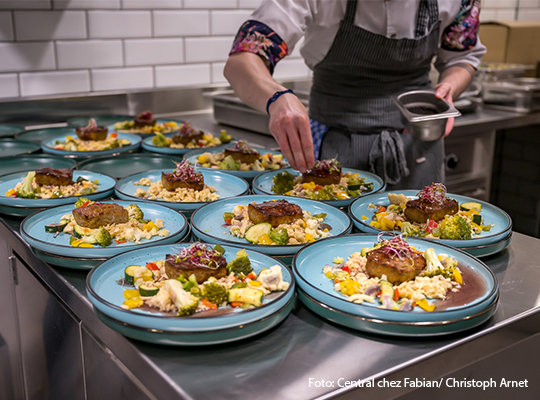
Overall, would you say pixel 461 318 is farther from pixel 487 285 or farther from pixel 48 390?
pixel 48 390

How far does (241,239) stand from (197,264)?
0.35 meters

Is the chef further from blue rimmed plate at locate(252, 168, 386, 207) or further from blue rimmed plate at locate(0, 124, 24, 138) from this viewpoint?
blue rimmed plate at locate(0, 124, 24, 138)

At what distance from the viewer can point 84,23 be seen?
10.2ft

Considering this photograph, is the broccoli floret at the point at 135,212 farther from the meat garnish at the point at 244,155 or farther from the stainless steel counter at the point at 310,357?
the meat garnish at the point at 244,155

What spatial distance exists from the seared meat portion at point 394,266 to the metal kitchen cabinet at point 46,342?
0.73 meters

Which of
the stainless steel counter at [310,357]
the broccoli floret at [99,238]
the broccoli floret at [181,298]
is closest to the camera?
the stainless steel counter at [310,357]

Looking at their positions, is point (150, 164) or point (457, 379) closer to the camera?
point (457, 379)

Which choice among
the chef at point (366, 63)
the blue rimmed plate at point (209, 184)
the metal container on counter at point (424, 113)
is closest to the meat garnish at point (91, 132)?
the blue rimmed plate at point (209, 184)

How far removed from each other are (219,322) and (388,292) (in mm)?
375

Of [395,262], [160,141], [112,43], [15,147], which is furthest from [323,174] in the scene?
[112,43]

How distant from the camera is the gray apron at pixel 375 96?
86.2 inches

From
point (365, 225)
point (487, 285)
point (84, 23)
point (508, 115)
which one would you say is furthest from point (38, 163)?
point (508, 115)

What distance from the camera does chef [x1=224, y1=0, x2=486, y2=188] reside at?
1921 millimetres

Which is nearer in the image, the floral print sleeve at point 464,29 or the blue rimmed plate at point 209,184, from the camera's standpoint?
the blue rimmed plate at point 209,184
